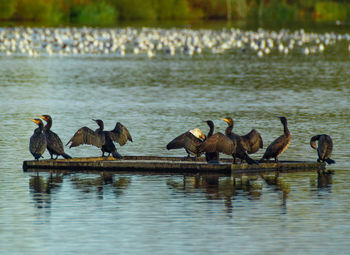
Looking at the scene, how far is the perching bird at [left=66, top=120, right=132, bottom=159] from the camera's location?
860 inches

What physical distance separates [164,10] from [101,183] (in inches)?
5437

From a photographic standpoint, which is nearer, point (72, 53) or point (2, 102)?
point (2, 102)

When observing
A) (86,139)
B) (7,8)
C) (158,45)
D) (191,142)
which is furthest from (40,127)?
(7,8)

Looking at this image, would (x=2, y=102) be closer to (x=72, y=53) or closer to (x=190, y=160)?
(x=190, y=160)

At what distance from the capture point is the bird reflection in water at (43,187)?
17625 millimetres

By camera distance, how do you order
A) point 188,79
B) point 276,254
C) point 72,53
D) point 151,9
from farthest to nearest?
1. point 151,9
2. point 72,53
3. point 188,79
4. point 276,254

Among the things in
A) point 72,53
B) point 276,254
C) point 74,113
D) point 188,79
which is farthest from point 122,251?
point 72,53

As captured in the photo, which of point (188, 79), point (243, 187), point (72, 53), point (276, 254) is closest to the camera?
point (276, 254)

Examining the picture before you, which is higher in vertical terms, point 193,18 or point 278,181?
point 193,18

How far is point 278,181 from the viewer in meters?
19.9

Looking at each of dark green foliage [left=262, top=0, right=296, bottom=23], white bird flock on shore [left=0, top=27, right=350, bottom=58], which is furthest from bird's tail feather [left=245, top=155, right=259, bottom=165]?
dark green foliage [left=262, top=0, right=296, bottom=23]

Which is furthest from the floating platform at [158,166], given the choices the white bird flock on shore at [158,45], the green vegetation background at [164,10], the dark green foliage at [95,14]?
the dark green foliage at [95,14]

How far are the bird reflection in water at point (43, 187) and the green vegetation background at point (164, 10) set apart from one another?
4236 inches

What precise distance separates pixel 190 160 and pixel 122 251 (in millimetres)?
8391
